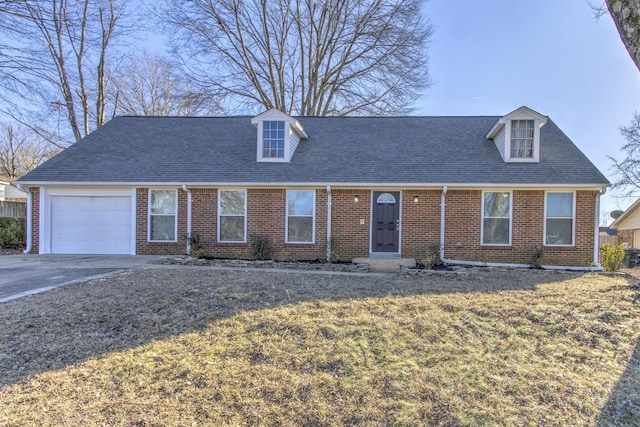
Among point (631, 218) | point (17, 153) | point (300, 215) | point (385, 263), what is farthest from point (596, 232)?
point (17, 153)

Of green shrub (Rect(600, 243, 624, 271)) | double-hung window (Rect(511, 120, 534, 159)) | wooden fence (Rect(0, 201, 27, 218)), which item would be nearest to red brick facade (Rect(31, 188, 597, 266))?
green shrub (Rect(600, 243, 624, 271))

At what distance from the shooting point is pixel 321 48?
2072cm

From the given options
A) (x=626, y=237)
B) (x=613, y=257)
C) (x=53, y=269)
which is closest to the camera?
(x=53, y=269)

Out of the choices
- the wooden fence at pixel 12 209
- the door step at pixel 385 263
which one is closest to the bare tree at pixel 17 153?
the wooden fence at pixel 12 209

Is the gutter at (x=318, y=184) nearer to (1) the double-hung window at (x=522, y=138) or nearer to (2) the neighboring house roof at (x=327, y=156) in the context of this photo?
(2) the neighboring house roof at (x=327, y=156)

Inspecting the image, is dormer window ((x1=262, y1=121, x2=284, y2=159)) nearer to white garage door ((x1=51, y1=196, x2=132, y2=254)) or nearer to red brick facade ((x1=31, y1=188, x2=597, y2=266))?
red brick facade ((x1=31, y1=188, x2=597, y2=266))

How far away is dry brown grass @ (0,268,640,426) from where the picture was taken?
2.70 metres

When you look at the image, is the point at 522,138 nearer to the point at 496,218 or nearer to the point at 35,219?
the point at 496,218

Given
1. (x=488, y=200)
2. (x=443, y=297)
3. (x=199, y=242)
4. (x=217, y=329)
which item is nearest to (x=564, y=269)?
(x=488, y=200)

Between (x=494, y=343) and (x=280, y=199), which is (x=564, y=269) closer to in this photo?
(x=494, y=343)

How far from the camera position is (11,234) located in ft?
43.4

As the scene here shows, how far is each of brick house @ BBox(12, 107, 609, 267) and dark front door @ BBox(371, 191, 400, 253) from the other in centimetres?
3

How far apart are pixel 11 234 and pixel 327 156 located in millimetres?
12425

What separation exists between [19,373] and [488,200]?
10740 mm
